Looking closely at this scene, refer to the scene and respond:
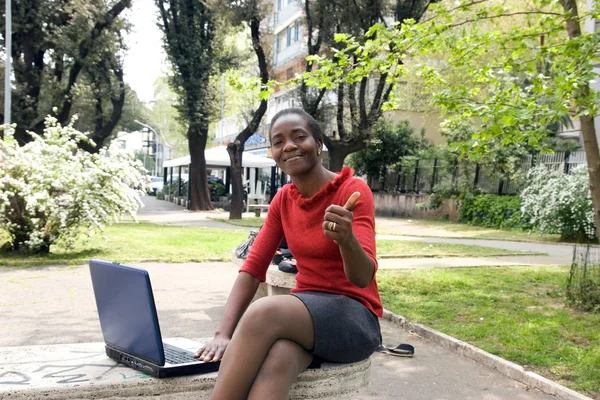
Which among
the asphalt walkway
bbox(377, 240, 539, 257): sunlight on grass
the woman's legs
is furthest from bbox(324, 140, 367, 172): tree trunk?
the woman's legs

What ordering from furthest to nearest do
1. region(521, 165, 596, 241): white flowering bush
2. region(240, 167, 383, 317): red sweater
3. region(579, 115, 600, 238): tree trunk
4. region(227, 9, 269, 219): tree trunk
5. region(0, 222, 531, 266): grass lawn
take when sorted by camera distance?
region(227, 9, 269, 219): tree trunk < region(521, 165, 596, 241): white flowering bush < region(0, 222, 531, 266): grass lawn < region(579, 115, 600, 238): tree trunk < region(240, 167, 383, 317): red sweater

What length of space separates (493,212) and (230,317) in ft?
60.9

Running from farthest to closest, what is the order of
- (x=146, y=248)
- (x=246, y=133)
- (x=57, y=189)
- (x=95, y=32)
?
(x=246, y=133)
(x=95, y=32)
(x=146, y=248)
(x=57, y=189)

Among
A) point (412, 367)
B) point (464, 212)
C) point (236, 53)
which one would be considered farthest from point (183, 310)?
point (236, 53)

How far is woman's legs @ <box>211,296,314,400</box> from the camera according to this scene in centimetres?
220

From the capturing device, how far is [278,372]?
2.23 meters

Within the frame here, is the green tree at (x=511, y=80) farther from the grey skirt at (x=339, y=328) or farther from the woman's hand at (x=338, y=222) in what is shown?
the woman's hand at (x=338, y=222)

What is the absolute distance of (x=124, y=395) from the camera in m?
2.43

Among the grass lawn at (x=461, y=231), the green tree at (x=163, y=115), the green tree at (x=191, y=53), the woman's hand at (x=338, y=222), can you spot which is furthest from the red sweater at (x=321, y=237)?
the green tree at (x=163, y=115)

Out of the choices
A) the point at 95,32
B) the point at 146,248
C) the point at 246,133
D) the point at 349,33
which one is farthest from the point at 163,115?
the point at 146,248

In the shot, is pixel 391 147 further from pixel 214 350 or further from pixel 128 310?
pixel 128 310

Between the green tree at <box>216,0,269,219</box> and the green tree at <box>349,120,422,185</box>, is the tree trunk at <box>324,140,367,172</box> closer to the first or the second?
the green tree at <box>216,0,269,219</box>

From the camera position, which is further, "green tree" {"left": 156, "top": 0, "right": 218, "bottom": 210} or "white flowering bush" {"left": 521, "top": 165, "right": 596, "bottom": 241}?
"green tree" {"left": 156, "top": 0, "right": 218, "bottom": 210}

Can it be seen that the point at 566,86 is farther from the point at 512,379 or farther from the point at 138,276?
the point at 138,276
